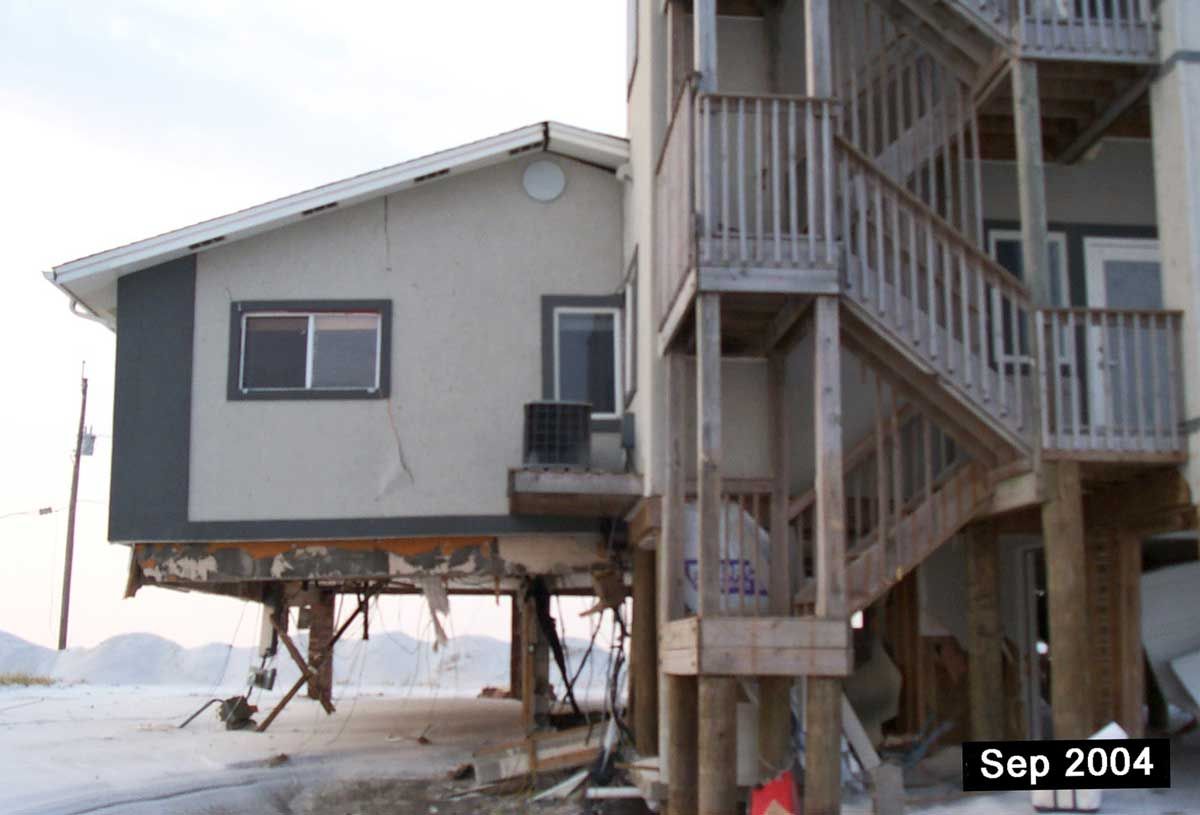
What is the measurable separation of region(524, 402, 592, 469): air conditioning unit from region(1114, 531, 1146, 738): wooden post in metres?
5.01

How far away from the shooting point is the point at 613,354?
46.0 ft

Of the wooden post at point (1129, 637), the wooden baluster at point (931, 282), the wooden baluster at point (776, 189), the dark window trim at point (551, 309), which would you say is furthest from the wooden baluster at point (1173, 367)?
the dark window trim at point (551, 309)

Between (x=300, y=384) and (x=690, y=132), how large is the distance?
5789mm

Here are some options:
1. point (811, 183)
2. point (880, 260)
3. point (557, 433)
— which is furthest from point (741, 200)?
point (557, 433)

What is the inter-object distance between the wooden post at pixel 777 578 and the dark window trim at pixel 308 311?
420 cm

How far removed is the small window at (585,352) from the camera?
13945 millimetres

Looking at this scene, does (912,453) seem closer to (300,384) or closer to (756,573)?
(756,573)

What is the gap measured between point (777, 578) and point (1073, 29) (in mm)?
5136

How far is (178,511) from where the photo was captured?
13.9m

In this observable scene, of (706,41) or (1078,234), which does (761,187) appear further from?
(1078,234)

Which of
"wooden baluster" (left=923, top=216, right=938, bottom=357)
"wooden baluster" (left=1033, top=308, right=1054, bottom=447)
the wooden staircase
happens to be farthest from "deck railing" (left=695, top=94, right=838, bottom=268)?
"wooden baluster" (left=1033, top=308, right=1054, bottom=447)

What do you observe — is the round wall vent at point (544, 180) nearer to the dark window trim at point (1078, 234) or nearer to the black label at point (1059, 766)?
the dark window trim at point (1078, 234)

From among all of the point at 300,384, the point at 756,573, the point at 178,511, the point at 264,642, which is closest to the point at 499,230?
the point at 300,384

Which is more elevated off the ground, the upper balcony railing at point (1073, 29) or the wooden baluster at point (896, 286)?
the upper balcony railing at point (1073, 29)
